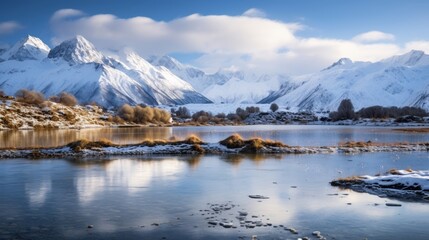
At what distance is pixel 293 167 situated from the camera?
38000 mm

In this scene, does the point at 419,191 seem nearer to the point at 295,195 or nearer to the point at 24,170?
the point at 295,195

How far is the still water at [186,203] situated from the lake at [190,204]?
4 centimetres

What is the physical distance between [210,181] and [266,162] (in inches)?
509

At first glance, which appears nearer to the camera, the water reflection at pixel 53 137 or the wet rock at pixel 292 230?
the wet rock at pixel 292 230

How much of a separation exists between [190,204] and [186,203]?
1.01ft

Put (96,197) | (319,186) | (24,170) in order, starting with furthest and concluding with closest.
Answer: (24,170) → (319,186) → (96,197)

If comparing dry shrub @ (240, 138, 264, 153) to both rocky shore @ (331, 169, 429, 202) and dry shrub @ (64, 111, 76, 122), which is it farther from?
dry shrub @ (64, 111, 76, 122)

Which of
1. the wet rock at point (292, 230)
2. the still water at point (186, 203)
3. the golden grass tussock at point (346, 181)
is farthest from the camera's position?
the golden grass tussock at point (346, 181)

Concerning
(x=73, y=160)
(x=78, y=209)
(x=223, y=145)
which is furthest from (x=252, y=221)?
(x=223, y=145)

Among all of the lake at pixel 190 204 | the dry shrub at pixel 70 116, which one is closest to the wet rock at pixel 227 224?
the lake at pixel 190 204

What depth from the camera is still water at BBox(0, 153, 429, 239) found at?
17.4 metres

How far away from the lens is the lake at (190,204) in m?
17.4

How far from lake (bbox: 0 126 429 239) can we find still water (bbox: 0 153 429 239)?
0.04 meters

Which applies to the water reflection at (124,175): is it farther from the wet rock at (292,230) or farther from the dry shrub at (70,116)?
the dry shrub at (70,116)
